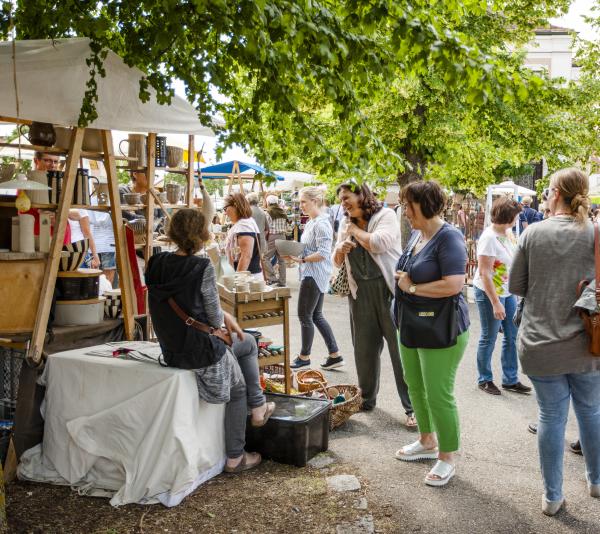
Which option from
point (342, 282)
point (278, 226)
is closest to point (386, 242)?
point (342, 282)

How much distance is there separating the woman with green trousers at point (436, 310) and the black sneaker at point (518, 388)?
234cm

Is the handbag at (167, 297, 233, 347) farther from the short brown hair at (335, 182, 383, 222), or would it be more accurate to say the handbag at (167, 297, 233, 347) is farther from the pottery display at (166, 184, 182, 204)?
the pottery display at (166, 184, 182, 204)

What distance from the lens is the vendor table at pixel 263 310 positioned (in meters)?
5.46

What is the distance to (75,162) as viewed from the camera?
15.0 feet

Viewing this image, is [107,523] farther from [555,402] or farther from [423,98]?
[423,98]

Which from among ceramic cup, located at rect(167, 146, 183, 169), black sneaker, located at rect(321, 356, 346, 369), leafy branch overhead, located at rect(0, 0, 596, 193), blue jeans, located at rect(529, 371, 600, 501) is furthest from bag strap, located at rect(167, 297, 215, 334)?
black sneaker, located at rect(321, 356, 346, 369)

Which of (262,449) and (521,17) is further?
(521,17)

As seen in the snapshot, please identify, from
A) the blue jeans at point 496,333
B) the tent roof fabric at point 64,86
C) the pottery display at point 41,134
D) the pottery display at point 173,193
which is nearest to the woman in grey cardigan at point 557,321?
the blue jeans at point 496,333

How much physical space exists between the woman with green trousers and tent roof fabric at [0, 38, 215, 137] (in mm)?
2037

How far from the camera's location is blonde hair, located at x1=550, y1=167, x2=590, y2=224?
3.69m

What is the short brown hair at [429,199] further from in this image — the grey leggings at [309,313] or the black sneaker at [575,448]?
the grey leggings at [309,313]

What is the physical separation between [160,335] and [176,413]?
0.49 m

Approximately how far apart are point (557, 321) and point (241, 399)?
6.59 feet

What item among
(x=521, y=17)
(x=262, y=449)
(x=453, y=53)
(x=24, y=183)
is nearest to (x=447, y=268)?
(x=453, y=53)
